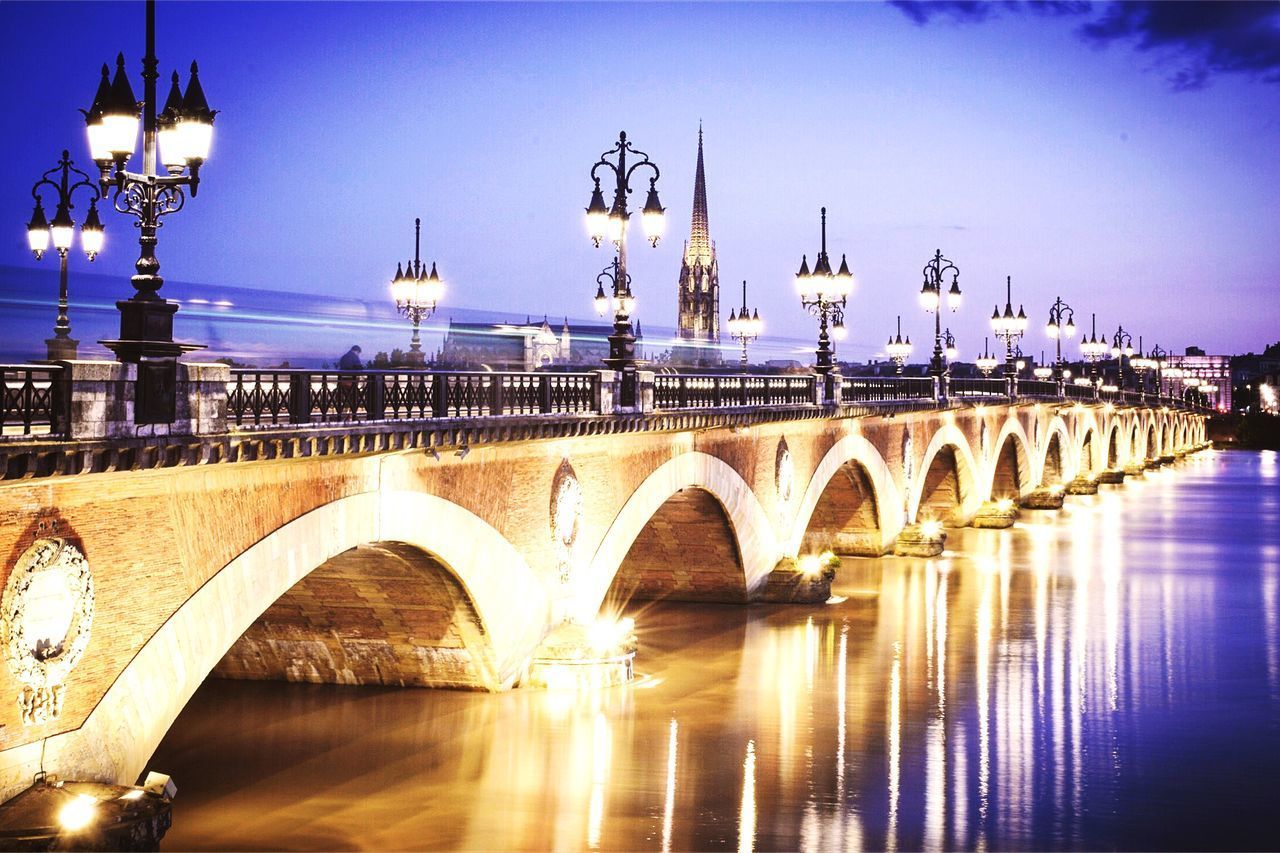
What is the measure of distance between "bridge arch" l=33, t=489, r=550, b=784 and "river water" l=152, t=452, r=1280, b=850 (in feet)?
4.35

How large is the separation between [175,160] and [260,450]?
8.73 ft

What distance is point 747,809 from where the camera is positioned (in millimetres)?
16406

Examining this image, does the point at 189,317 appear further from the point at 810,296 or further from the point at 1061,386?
the point at 1061,386

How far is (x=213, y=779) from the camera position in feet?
57.0

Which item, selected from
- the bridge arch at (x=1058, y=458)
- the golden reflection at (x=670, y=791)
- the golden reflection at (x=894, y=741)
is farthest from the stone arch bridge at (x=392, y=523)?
the bridge arch at (x=1058, y=458)

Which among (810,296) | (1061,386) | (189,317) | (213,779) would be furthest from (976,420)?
(213,779)

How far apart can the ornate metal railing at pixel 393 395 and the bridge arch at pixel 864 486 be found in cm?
1276

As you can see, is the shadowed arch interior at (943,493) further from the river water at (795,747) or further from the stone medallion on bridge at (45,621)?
the stone medallion on bridge at (45,621)

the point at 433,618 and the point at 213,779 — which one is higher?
the point at 433,618

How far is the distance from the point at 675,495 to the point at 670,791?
37.4 feet

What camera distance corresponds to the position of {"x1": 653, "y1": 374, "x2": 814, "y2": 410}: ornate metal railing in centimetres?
2494

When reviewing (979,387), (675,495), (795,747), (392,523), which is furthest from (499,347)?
(392,523)

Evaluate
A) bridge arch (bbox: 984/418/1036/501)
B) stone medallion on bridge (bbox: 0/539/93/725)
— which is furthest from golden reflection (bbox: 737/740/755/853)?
bridge arch (bbox: 984/418/1036/501)

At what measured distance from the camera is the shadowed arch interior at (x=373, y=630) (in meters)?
18.8
